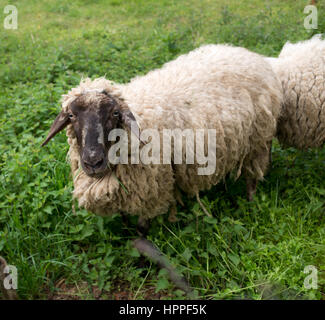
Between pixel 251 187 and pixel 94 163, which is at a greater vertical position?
pixel 94 163

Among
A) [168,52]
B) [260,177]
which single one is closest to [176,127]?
[260,177]

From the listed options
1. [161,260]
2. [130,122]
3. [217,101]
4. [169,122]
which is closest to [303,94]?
[217,101]

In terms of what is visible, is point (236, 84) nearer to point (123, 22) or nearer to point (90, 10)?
point (123, 22)

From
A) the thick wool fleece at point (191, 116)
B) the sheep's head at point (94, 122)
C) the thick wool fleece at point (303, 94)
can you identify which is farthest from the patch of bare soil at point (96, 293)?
the thick wool fleece at point (303, 94)

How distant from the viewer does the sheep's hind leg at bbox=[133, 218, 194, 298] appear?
255cm

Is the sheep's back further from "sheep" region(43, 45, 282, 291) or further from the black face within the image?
the black face

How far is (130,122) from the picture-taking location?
2.39 m

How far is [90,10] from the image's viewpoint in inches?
274

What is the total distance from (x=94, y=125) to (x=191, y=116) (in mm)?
821

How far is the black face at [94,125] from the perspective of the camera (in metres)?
2.23

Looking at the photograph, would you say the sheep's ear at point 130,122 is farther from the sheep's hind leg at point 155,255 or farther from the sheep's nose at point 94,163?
the sheep's hind leg at point 155,255

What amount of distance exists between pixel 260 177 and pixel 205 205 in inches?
25.3

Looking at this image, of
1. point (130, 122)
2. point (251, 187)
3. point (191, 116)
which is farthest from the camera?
point (251, 187)

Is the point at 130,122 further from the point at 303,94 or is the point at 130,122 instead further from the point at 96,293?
the point at 303,94
